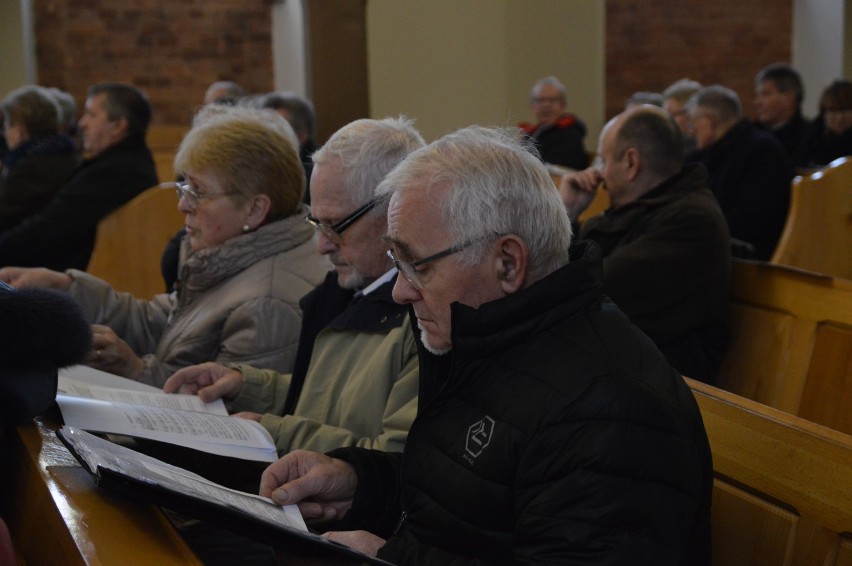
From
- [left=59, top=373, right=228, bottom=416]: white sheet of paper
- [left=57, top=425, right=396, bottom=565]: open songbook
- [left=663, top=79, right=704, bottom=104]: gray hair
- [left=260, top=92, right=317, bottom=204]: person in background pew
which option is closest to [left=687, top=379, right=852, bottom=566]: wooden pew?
[left=57, top=425, right=396, bottom=565]: open songbook

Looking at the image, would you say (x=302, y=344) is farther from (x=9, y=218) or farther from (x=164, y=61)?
(x=164, y=61)

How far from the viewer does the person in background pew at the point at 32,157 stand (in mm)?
5020

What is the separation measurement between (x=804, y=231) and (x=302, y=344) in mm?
2385

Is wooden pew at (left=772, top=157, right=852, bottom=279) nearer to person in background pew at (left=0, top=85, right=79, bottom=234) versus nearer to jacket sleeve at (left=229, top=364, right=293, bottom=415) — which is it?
jacket sleeve at (left=229, top=364, right=293, bottom=415)

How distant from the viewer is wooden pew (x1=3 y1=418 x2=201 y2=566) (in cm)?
112

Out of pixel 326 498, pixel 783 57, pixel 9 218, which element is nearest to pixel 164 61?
pixel 9 218

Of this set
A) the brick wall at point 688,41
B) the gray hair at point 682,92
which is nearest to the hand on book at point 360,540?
the gray hair at point 682,92

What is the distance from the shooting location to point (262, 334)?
256 cm

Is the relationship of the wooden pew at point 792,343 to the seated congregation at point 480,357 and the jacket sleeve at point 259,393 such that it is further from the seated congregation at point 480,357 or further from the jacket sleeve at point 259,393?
the jacket sleeve at point 259,393

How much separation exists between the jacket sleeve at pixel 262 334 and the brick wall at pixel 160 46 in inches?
279

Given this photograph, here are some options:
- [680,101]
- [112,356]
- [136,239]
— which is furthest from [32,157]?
[680,101]

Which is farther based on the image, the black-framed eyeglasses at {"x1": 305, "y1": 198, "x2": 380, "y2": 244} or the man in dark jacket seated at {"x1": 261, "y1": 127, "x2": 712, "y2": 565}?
the black-framed eyeglasses at {"x1": 305, "y1": 198, "x2": 380, "y2": 244}

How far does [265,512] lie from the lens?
4.79 ft

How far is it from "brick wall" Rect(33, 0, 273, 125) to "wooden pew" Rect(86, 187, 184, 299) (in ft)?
17.1
